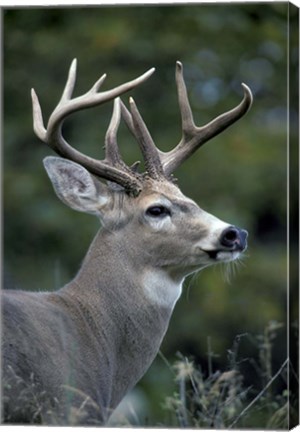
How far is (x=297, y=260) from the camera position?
21.7 ft

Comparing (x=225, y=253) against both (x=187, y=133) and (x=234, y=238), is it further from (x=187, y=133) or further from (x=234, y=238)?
(x=187, y=133)

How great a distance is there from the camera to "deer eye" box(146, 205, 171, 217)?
22.7 ft

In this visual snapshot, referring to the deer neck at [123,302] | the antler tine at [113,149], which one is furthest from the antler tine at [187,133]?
the deer neck at [123,302]

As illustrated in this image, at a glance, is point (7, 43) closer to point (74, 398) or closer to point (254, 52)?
point (74, 398)

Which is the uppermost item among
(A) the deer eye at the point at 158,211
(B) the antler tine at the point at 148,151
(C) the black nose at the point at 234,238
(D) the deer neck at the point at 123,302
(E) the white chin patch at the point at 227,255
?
(B) the antler tine at the point at 148,151

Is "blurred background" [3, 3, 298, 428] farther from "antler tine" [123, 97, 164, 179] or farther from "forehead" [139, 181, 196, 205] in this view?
"forehead" [139, 181, 196, 205]

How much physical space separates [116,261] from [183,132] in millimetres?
771

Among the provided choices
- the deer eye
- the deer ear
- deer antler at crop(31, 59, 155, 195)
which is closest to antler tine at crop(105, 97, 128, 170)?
deer antler at crop(31, 59, 155, 195)

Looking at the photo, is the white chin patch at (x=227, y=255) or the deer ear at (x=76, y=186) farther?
the deer ear at (x=76, y=186)

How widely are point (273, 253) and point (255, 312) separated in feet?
2.50

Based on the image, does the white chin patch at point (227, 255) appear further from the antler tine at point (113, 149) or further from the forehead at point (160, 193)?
the antler tine at point (113, 149)

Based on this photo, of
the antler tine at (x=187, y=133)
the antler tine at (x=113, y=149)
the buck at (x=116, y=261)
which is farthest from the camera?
the antler tine at (x=187, y=133)

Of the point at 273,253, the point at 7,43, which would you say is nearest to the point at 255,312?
the point at 273,253

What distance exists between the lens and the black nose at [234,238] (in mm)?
6707
